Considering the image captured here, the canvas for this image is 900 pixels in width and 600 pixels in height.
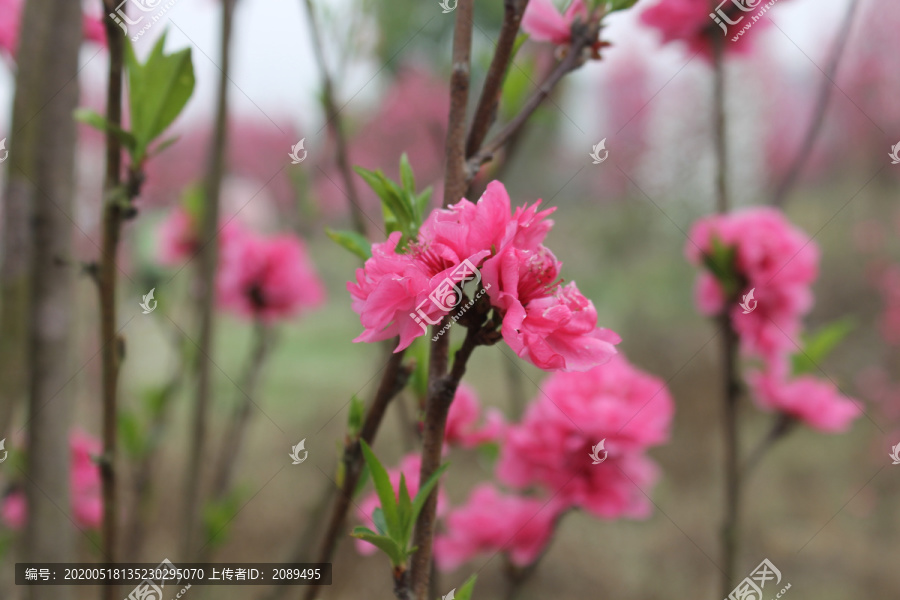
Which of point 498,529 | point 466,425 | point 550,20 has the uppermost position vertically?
point 550,20

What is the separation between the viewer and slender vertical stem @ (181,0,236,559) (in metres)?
0.62

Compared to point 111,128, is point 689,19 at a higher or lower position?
higher

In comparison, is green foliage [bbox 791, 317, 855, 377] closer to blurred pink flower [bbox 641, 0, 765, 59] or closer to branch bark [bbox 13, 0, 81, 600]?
blurred pink flower [bbox 641, 0, 765, 59]

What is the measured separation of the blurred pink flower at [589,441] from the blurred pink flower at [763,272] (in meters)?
0.17

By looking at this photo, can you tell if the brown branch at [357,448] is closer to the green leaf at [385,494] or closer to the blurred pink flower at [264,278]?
the green leaf at [385,494]

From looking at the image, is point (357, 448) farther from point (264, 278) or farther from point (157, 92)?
point (264, 278)

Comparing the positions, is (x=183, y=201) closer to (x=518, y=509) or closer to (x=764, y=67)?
(x=518, y=509)

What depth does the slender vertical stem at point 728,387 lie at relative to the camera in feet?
2.25

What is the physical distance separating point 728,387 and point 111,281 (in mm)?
623

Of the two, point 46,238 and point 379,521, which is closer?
point 379,521

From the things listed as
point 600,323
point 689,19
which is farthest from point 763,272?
point 600,323

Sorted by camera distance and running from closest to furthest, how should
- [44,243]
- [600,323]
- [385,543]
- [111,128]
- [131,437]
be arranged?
[385,543] < [111,128] < [44,243] < [131,437] < [600,323]

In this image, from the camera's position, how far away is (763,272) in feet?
2.37

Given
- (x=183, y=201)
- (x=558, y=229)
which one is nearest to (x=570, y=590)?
(x=183, y=201)
